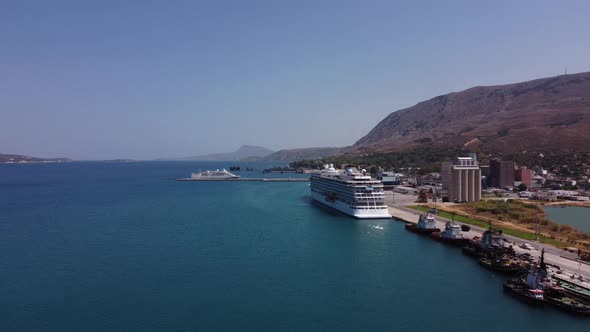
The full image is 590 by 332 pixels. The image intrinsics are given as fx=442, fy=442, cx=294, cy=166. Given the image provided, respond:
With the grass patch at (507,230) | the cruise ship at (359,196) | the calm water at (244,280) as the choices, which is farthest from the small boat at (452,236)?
the cruise ship at (359,196)

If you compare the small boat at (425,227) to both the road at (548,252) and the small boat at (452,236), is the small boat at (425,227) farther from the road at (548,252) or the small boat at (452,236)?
the small boat at (452,236)

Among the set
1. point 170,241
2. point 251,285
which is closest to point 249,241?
point 170,241

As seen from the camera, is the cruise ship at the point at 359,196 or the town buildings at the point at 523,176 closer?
the cruise ship at the point at 359,196

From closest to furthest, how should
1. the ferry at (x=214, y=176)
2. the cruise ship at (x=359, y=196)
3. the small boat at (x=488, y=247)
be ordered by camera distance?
the small boat at (x=488, y=247), the cruise ship at (x=359, y=196), the ferry at (x=214, y=176)

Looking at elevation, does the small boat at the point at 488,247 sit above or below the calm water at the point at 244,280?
above

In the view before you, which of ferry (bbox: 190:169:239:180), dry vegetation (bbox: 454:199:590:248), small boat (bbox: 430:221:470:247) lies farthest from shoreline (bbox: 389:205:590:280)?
ferry (bbox: 190:169:239:180)

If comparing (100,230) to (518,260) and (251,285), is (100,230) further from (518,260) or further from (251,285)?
(518,260)

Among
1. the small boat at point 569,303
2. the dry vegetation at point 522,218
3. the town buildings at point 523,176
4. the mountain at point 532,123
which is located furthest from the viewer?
the mountain at point 532,123
